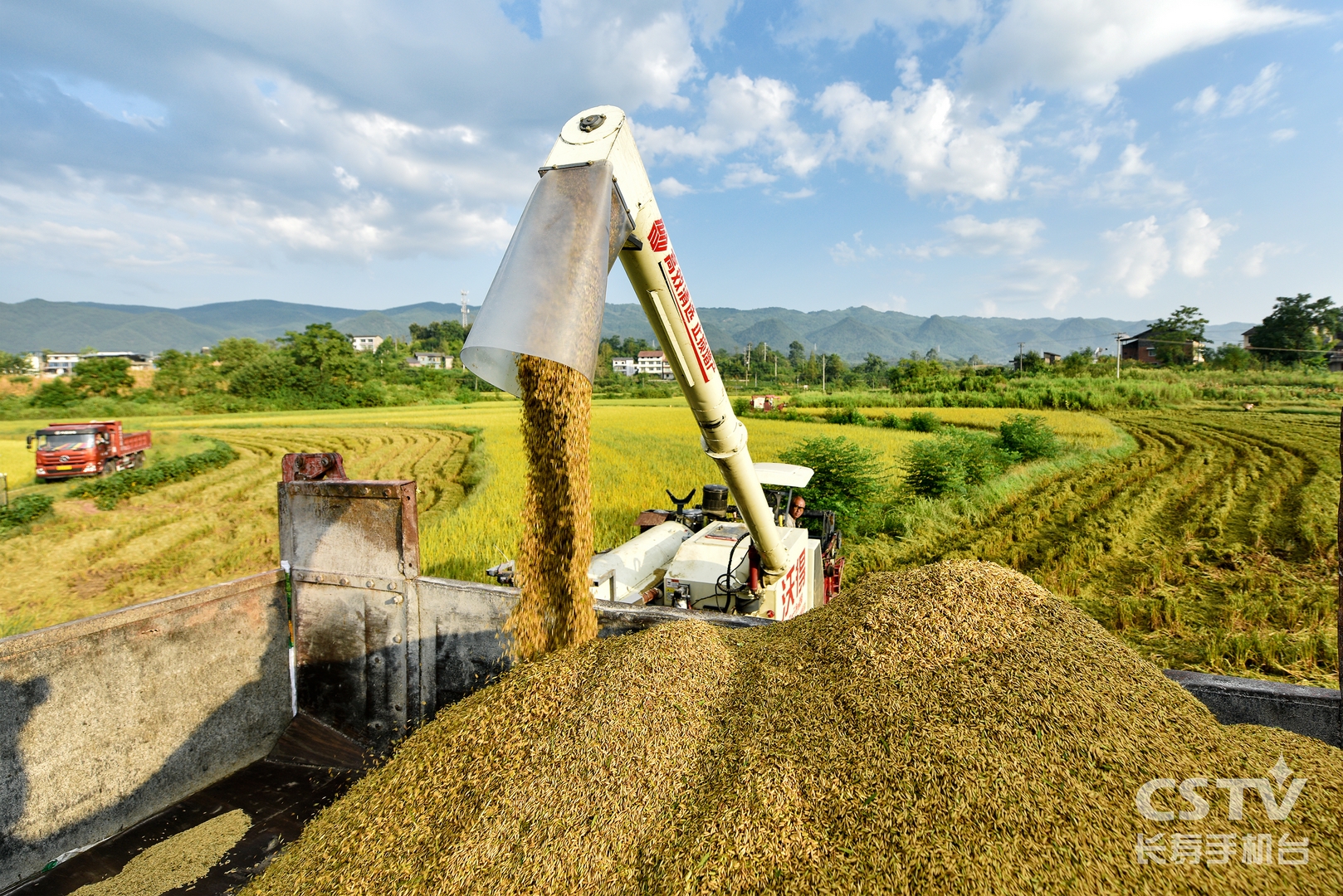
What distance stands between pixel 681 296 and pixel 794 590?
243 centimetres

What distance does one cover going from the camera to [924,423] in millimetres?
19984

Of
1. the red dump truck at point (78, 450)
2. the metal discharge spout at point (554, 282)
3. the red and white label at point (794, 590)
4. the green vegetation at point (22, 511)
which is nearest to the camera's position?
the metal discharge spout at point (554, 282)

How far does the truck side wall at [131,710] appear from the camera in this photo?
6.55ft

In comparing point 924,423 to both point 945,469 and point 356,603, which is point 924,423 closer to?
point 945,469

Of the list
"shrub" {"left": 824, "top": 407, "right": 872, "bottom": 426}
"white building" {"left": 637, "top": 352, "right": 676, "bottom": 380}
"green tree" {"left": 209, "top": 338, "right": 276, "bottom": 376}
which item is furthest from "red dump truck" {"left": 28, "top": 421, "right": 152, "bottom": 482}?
"white building" {"left": 637, "top": 352, "right": 676, "bottom": 380}

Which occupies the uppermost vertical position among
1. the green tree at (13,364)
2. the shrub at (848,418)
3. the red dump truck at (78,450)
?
the green tree at (13,364)

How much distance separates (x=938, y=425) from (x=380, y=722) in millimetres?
19516

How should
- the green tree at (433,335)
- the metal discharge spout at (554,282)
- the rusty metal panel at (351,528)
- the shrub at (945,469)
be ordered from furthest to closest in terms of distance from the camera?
the green tree at (433,335)
the shrub at (945,469)
the rusty metal panel at (351,528)
the metal discharge spout at (554,282)

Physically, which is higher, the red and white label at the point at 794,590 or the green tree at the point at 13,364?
the green tree at the point at 13,364

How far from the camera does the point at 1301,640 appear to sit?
4.60 metres

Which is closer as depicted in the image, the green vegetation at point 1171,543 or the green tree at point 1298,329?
the green vegetation at point 1171,543

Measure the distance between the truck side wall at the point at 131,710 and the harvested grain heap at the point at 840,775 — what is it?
0.91 m

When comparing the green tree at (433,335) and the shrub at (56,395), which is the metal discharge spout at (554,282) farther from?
the green tree at (433,335)

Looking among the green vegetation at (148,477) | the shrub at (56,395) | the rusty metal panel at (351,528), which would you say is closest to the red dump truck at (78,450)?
the green vegetation at (148,477)
